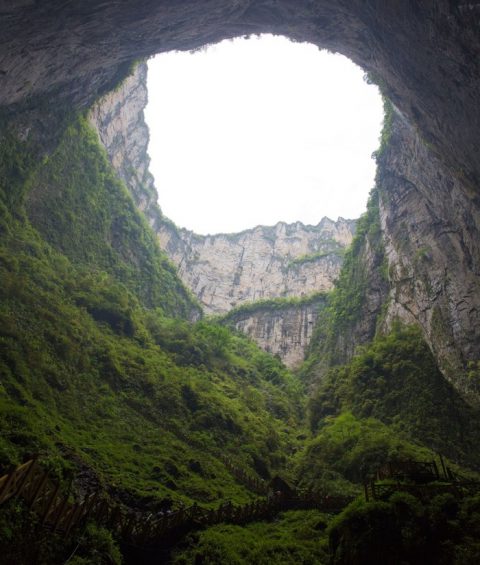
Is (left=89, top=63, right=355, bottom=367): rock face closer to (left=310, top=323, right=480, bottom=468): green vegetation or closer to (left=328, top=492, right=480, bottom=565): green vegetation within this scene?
(left=310, top=323, right=480, bottom=468): green vegetation

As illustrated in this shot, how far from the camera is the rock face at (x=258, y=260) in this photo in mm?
68812

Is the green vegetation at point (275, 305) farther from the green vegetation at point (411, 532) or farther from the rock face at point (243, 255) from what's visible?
the green vegetation at point (411, 532)

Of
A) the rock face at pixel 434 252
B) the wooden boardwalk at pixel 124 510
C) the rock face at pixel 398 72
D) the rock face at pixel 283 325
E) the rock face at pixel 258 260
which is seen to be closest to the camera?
the wooden boardwalk at pixel 124 510

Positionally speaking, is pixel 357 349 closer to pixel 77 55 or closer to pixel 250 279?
pixel 77 55

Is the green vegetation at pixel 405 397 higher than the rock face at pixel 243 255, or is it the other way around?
the rock face at pixel 243 255

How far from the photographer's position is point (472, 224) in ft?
61.1

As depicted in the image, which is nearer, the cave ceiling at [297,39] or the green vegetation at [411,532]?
the green vegetation at [411,532]

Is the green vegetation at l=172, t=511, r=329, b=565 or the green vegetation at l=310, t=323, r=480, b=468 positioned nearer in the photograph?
the green vegetation at l=172, t=511, r=329, b=565

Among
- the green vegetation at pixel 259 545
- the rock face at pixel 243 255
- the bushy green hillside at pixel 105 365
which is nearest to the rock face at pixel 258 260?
the rock face at pixel 243 255

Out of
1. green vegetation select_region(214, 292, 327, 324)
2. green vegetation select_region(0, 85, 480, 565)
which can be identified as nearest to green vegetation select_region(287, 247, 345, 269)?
green vegetation select_region(214, 292, 327, 324)

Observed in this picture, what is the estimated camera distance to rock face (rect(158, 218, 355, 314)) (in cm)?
6881

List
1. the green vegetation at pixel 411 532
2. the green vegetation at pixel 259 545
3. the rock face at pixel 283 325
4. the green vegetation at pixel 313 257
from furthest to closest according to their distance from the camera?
the green vegetation at pixel 313 257, the rock face at pixel 283 325, the green vegetation at pixel 259 545, the green vegetation at pixel 411 532

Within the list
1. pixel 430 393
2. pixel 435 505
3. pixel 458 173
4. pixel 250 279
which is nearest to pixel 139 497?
pixel 435 505

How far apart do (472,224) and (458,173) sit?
2.82 meters
